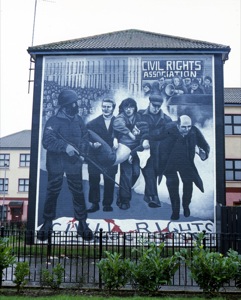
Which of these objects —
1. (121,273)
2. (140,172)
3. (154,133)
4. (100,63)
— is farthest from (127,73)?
(121,273)

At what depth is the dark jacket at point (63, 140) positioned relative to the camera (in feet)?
68.4

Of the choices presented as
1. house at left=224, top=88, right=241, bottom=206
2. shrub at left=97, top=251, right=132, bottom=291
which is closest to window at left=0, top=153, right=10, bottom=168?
house at left=224, top=88, right=241, bottom=206

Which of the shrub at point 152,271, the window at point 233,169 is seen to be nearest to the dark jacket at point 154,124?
the window at point 233,169

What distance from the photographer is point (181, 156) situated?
20.6 meters

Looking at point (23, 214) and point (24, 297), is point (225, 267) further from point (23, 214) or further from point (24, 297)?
point (23, 214)

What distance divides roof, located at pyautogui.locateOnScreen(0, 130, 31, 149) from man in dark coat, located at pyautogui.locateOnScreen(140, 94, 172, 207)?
112ft

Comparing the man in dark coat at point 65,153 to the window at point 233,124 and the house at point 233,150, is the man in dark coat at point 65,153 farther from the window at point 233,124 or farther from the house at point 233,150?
the window at point 233,124

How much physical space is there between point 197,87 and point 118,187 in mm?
6694

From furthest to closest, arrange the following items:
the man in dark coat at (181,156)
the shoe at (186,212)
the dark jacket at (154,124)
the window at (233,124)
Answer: the window at (233,124) < the dark jacket at (154,124) < the man in dark coat at (181,156) < the shoe at (186,212)

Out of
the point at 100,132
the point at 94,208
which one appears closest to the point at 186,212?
the point at 94,208

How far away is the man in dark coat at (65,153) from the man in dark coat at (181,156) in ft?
13.9

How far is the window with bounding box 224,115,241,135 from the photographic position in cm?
2723

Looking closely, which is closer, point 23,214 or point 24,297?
point 24,297

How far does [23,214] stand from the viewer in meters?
48.7
